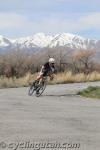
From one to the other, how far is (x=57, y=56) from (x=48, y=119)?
38.4m

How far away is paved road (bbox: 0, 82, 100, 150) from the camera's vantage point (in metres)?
10.6

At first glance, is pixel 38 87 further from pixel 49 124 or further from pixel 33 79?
pixel 33 79

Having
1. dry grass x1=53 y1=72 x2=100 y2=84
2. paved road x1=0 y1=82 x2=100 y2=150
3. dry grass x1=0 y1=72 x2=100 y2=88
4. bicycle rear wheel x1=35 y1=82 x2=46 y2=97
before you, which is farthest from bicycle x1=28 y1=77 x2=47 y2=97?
dry grass x1=53 y1=72 x2=100 y2=84

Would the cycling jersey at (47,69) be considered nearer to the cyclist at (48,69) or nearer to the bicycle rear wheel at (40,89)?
the cyclist at (48,69)

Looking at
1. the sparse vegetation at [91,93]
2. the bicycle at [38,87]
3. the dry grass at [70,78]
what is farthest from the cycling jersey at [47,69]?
the dry grass at [70,78]

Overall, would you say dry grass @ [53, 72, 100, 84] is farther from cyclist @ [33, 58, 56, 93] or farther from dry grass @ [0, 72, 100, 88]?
cyclist @ [33, 58, 56, 93]

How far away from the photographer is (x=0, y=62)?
43625mm

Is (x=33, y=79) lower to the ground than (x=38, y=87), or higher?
lower

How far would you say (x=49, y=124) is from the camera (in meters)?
13.0

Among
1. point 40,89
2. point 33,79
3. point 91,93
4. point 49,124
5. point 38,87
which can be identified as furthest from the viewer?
point 33,79

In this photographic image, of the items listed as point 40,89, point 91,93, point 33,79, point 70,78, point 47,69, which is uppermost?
point 47,69

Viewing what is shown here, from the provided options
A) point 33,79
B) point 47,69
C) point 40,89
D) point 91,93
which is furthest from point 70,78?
point 47,69

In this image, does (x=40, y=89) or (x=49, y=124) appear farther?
(x=40, y=89)

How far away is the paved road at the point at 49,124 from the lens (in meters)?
10.6
